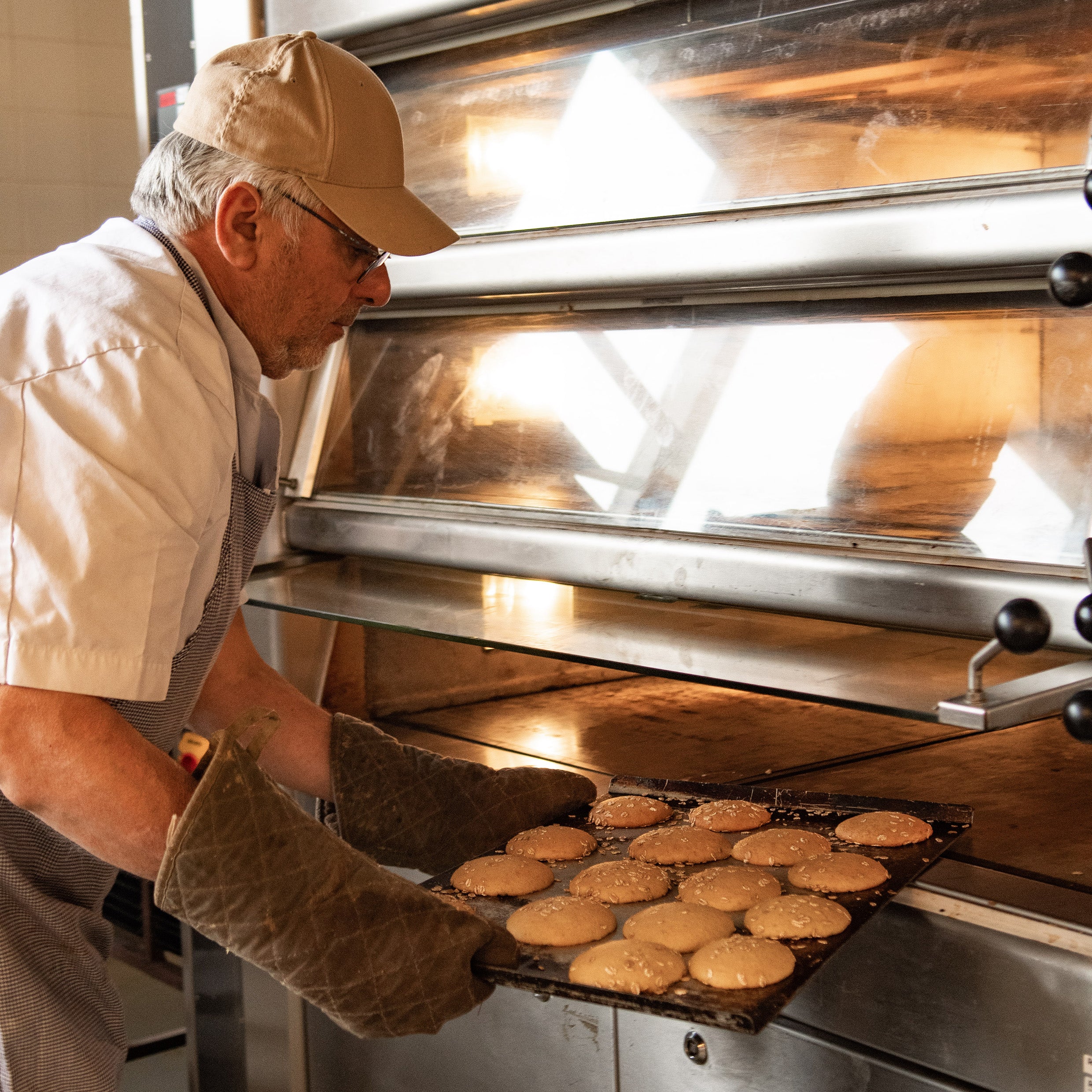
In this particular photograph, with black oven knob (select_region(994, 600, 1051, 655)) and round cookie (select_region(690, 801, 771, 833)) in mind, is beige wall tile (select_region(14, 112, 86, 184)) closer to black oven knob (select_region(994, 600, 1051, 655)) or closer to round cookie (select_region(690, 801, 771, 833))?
round cookie (select_region(690, 801, 771, 833))

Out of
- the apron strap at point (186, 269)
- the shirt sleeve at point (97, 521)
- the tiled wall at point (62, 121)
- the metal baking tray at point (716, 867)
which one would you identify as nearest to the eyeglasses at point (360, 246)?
the apron strap at point (186, 269)

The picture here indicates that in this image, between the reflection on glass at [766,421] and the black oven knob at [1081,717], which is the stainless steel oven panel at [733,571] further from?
the black oven knob at [1081,717]

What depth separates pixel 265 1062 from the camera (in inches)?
90.6

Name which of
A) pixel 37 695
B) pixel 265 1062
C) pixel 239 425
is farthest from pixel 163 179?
pixel 265 1062

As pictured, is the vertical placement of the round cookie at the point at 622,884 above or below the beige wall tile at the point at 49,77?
below

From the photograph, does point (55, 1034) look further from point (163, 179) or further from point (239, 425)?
point (163, 179)

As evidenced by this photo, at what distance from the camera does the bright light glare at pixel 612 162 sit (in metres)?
1.68

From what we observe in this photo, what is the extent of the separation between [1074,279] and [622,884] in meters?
0.77

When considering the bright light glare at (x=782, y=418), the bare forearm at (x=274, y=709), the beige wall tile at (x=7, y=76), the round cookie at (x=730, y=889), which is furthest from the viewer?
the beige wall tile at (x=7, y=76)

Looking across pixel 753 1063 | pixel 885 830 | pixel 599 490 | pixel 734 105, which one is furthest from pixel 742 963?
pixel 734 105

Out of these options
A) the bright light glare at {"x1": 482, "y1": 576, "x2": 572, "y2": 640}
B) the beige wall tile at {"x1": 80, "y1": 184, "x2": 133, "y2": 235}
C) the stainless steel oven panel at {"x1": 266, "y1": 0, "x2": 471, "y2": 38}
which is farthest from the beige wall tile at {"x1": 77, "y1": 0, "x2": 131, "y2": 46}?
the bright light glare at {"x1": 482, "y1": 576, "x2": 572, "y2": 640}

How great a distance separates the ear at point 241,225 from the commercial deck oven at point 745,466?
1.74ft

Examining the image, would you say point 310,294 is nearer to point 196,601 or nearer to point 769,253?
point 196,601

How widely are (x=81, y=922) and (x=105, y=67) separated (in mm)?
3061
